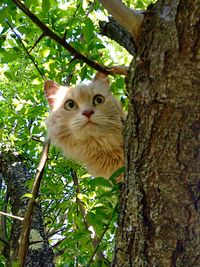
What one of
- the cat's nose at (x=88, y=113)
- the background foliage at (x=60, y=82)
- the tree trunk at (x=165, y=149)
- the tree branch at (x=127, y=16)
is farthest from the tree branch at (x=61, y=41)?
the cat's nose at (x=88, y=113)

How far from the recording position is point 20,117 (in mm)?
4258

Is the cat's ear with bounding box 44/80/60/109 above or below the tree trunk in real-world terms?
above

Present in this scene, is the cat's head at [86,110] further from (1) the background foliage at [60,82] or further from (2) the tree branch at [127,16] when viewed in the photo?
(2) the tree branch at [127,16]

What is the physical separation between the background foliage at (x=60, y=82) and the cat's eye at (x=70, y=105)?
192mm

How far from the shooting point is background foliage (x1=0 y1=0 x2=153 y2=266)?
2.28m

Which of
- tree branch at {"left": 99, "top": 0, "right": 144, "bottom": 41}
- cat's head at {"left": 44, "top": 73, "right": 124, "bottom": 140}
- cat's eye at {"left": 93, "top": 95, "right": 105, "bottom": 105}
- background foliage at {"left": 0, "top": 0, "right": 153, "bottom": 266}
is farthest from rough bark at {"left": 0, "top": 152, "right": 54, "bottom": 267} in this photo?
tree branch at {"left": 99, "top": 0, "right": 144, "bottom": 41}

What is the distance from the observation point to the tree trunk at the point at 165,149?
1.37 m

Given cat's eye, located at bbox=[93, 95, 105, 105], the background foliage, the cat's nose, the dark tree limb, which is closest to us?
the background foliage

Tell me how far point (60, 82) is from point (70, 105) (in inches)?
24.4

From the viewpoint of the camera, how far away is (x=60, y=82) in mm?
3492

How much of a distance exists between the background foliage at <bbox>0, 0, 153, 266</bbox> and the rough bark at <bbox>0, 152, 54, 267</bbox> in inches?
5.0

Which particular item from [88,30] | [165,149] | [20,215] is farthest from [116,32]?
[20,215]

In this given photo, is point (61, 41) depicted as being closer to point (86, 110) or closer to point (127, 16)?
point (127, 16)

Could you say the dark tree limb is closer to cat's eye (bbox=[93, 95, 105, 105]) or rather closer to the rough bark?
cat's eye (bbox=[93, 95, 105, 105])
